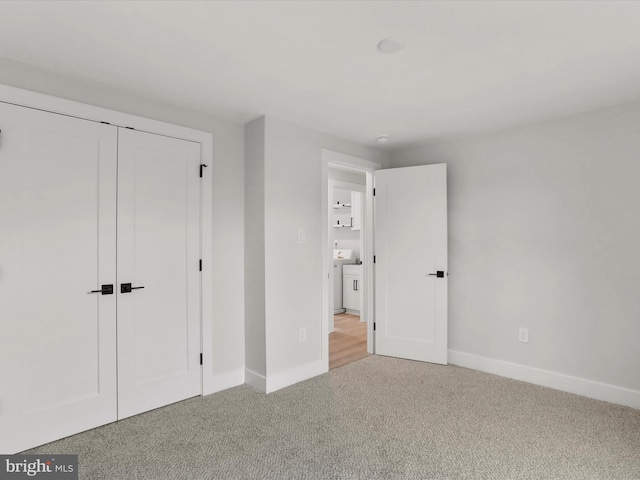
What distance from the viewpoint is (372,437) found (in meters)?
2.35

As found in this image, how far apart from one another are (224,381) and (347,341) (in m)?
1.96

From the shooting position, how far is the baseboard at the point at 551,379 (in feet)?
9.43

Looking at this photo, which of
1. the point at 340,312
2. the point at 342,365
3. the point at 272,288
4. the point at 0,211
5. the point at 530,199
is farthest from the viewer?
the point at 340,312

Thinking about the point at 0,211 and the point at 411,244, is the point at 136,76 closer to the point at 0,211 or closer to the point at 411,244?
the point at 0,211

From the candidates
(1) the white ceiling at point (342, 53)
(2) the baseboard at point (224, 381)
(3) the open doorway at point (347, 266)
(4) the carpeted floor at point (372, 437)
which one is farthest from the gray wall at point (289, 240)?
(3) the open doorway at point (347, 266)

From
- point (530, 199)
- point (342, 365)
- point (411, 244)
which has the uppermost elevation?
point (530, 199)

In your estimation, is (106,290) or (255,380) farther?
(255,380)

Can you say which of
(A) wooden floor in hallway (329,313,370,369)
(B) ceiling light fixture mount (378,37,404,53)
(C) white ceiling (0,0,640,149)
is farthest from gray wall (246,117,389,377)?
(B) ceiling light fixture mount (378,37,404,53)

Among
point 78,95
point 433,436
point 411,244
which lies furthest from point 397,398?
point 78,95

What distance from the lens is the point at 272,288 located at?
10.4 feet

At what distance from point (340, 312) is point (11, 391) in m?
4.94

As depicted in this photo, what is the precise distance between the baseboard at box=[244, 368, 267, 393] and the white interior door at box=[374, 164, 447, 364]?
1.57 meters

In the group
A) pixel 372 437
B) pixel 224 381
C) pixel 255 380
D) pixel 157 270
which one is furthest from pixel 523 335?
A: pixel 157 270

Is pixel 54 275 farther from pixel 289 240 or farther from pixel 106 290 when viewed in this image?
pixel 289 240
